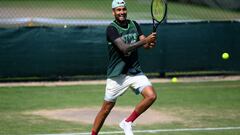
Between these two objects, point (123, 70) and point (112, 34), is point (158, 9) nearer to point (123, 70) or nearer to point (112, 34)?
point (112, 34)

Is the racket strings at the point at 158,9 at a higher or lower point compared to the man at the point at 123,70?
higher

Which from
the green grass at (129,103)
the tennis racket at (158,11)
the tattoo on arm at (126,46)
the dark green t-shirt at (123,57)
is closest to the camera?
the tattoo on arm at (126,46)

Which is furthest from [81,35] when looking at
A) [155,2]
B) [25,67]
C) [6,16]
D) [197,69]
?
[155,2]

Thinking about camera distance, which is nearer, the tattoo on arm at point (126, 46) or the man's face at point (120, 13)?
the tattoo on arm at point (126, 46)

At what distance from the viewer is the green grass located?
360 inches

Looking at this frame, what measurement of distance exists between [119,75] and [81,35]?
645cm

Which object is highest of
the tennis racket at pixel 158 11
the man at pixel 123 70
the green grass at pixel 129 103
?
the tennis racket at pixel 158 11

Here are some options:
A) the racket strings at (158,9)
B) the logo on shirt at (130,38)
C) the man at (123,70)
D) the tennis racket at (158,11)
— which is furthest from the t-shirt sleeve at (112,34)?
the racket strings at (158,9)

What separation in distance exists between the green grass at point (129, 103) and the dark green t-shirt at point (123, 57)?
139cm

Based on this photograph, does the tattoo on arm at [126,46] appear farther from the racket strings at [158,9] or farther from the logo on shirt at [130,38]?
the racket strings at [158,9]

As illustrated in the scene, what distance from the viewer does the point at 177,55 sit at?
14.4 meters

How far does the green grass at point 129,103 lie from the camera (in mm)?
9141

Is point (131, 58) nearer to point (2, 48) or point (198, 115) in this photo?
point (198, 115)

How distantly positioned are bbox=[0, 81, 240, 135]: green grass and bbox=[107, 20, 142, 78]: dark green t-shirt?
139cm
